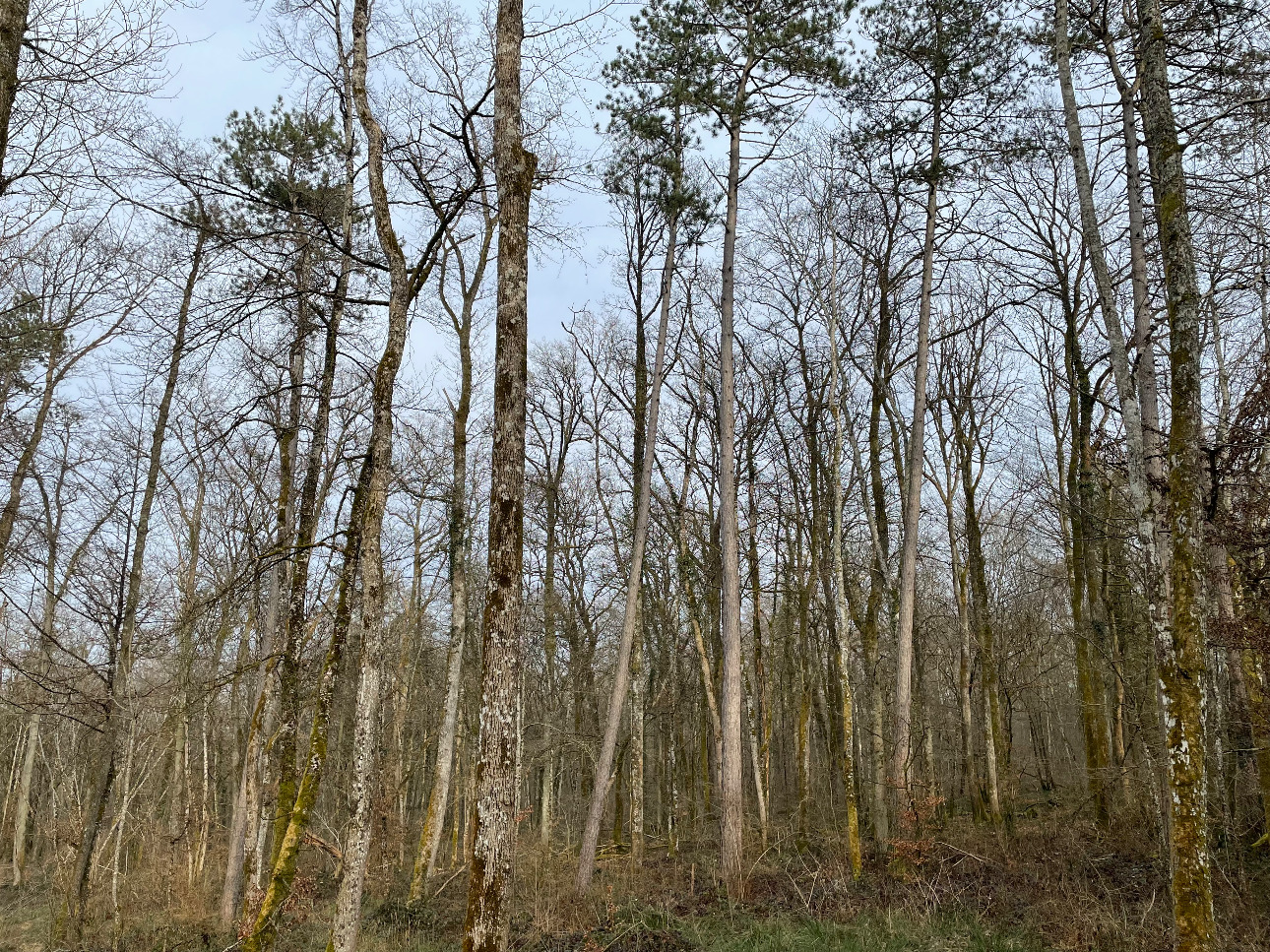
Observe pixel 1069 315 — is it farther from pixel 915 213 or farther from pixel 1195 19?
pixel 1195 19

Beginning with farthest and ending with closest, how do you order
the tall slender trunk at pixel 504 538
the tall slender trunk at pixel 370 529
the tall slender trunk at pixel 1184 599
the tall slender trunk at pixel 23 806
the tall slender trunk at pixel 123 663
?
1. the tall slender trunk at pixel 23 806
2. the tall slender trunk at pixel 123 663
3. the tall slender trunk at pixel 370 529
4. the tall slender trunk at pixel 1184 599
5. the tall slender trunk at pixel 504 538

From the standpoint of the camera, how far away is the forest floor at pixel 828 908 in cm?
793

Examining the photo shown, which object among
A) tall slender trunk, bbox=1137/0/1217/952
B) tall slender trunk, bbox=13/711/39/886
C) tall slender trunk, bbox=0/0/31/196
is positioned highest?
Result: tall slender trunk, bbox=0/0/31/196

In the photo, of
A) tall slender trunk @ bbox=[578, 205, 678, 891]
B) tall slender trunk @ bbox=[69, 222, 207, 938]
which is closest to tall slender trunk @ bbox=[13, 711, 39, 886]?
tall slender trunk @ bbox=[69, 222, 207, 938]

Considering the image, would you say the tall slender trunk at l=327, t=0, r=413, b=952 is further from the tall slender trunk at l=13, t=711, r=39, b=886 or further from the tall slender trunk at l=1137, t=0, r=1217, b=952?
the tall slender trunk at l=13, t=711, r=39, b=886

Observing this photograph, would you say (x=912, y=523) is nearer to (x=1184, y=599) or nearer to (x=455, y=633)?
(x=1184, y=599)

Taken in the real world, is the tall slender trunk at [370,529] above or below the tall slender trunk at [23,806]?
above

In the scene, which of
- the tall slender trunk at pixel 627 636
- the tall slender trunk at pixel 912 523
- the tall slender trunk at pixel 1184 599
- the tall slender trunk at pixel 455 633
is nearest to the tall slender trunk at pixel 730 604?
the tall slender trunk at pixel 627 636

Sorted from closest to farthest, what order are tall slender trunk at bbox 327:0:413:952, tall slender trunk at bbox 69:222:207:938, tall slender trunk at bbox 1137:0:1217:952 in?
1. tall slender trunk at bbox 1137:0:1217:952
2. tall slender trunk at bbox 327:0:413:952
3. tall slender trunk at bbox 69:222:207:938

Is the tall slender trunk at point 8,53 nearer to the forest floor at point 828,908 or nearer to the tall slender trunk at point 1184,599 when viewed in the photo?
the tall slender trunk at point 1184,599

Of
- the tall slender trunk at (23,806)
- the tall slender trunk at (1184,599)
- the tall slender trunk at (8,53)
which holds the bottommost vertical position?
the tall slender trunk at (23,806)

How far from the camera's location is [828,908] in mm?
9688

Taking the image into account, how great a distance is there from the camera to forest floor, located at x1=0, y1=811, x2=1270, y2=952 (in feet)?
26.0

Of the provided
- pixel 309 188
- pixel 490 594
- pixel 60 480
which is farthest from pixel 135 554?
pixel 490 594
